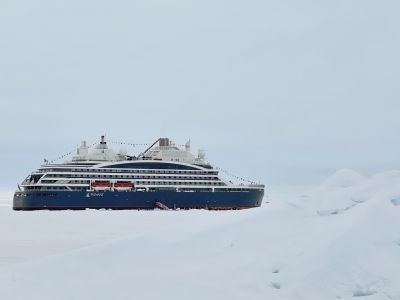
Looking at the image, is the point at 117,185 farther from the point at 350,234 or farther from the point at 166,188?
the point at 350,234

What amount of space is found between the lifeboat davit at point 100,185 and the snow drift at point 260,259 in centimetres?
5481

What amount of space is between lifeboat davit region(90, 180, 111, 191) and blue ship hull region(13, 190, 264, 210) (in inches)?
18.6

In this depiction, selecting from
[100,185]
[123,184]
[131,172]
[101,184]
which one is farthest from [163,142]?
[100,185]

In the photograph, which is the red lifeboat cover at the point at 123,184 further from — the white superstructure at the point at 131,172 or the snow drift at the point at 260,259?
the snow drift at the point at 260,259

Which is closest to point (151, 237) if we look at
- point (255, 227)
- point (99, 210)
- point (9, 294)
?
point (255, 227)

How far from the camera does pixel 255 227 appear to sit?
1170 cm

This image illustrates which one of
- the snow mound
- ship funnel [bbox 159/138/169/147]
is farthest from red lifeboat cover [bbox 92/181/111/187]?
the snow mound

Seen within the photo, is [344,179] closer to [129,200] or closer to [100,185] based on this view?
[100,185]

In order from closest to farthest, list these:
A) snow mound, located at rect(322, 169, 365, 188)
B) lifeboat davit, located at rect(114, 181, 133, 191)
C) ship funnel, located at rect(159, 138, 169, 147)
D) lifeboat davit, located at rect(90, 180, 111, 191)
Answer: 1. snow mound, located at rect(322, 169, 365, 188)
2. lifeboat davit, located at rect(90, 180, 111, 191)
3. lifeboat davit, located at rect(114, 181, 133, 191)
4. ship funnel, located at rect(159, 138, 169, 147)

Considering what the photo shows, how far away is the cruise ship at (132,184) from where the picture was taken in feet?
215

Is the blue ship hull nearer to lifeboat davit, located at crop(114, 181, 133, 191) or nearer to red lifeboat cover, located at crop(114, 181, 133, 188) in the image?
lifeboat davit, located at crop(114, 181, 133, 191)

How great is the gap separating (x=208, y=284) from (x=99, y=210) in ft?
192

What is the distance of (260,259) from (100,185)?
190 feet

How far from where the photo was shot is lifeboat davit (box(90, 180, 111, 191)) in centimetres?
6644
